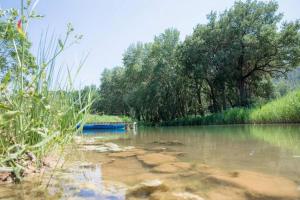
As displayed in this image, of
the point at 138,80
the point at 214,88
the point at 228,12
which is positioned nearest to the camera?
the point at 228,12

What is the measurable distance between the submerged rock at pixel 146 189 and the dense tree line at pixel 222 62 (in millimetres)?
19893

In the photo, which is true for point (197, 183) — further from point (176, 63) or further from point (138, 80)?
point (138, 80)

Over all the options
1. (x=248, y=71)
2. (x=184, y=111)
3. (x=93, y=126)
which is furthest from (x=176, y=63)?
(x=93, y=126)

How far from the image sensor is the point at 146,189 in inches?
80.5

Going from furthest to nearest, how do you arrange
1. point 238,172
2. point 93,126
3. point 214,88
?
point 214,88
point 93,126
point 238,172

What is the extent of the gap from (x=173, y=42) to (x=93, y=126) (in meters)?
16.5

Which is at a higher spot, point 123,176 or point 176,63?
point 176,63

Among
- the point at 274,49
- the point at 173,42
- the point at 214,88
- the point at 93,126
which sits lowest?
the point at 93,126

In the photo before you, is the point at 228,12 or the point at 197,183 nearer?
the point at 197,183

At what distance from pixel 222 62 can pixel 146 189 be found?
21477mm

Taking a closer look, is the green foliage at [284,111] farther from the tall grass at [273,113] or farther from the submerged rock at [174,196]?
the submerged rock at [174,196]

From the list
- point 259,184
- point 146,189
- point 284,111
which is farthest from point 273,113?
point 146,189

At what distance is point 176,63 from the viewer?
A: 28625 millimetres

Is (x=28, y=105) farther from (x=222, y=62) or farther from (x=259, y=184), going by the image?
(x=222, y=62)
